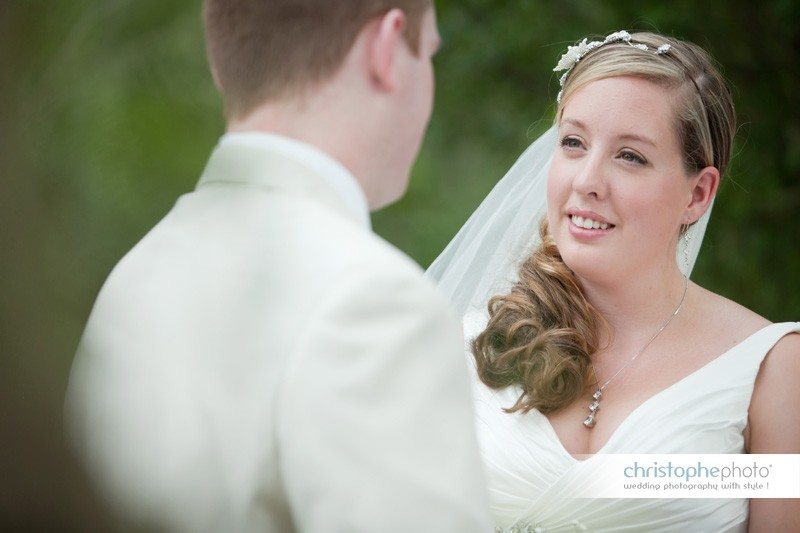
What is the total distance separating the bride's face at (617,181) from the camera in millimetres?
1628

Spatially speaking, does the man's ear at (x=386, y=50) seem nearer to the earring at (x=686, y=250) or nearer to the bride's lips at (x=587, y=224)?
the bride's lips at (x=587, y=224)

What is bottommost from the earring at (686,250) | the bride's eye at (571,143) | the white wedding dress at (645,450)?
the white wedding dress at (645,450)

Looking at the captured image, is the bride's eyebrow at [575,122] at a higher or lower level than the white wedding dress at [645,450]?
higher

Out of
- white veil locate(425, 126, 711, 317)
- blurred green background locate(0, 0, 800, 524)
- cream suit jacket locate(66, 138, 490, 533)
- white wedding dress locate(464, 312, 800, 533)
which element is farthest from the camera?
white veil locate(425, 126, 711, 317)

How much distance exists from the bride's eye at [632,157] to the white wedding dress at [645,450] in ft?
1.15

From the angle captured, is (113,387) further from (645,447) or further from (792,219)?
(792,219)

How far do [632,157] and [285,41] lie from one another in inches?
37.9

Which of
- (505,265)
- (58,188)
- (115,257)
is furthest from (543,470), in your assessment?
(58,188)

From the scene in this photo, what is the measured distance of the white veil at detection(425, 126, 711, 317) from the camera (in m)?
1.85

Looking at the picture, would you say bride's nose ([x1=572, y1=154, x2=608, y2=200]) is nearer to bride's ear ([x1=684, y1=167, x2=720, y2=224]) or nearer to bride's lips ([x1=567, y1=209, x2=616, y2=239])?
bride's lips ([x1=567, y1=209, x2=616, y2=239])

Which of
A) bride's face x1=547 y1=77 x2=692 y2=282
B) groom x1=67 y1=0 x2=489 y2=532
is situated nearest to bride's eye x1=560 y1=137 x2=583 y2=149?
bride's face x1=547 y1=77 x2=692 y2=282

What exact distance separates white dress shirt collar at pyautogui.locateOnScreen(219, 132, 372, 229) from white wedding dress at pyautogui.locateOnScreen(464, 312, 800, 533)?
963mm

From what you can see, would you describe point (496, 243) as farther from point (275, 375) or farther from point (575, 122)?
point (275, 375)

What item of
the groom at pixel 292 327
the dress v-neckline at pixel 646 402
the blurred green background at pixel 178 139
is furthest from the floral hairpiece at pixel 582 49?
the groom at pixel 292 327
